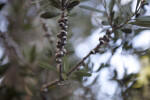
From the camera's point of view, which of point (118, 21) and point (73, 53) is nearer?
point (118, 21)

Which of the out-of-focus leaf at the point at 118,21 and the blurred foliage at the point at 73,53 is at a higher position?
the out-of-focus leaf at the point at 118,21

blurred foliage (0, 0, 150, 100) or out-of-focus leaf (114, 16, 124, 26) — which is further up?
out-of-focus leaf (114, 16, 124, 26)

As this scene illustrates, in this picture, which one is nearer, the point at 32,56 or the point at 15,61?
the point at 32,56

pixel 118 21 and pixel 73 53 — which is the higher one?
pixel 118 21

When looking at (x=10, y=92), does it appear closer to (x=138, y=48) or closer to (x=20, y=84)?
(x=20, y=84)


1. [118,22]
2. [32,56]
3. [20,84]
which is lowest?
[20,84]

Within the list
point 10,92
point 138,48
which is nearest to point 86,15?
point 138,48

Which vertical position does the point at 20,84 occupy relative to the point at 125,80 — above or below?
below

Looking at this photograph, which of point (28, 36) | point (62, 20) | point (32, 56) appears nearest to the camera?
point (62, 20)
